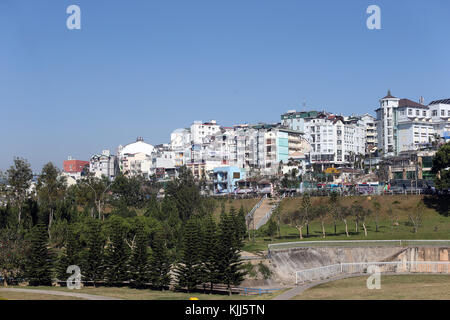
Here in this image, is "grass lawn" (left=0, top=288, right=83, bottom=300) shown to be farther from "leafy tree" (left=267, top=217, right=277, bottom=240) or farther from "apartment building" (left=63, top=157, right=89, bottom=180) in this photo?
"apartment building" (left=63, top=157, right=89, bottom=180)

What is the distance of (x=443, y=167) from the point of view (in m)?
74.1

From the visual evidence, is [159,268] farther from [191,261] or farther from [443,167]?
[443,167]

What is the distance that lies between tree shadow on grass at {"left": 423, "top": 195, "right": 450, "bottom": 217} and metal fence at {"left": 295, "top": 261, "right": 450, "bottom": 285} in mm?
25220

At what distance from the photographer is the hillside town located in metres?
103

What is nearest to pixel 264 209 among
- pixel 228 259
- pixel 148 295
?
pixel 228 259

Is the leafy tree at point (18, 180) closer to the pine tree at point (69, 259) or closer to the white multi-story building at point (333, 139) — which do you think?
the pine tree at point (69, 259)

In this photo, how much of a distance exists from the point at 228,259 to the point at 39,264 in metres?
16.4

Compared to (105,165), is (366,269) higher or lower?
lower

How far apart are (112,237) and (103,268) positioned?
3.03 meters

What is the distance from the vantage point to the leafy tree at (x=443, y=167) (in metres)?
70.6

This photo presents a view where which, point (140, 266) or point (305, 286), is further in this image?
point (140, 266)
